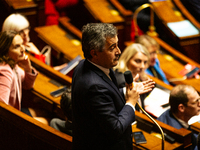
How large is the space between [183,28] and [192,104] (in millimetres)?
1883

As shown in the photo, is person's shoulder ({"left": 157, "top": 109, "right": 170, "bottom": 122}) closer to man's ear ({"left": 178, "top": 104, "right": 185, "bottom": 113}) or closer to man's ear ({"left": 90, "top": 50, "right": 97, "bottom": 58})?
man's ear ({"left": 178, "top": 104, "right": 185, "bottom": 113})

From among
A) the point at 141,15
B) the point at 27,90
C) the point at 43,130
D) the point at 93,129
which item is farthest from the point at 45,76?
the point at 141,15

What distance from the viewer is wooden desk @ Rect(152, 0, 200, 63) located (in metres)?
3.50

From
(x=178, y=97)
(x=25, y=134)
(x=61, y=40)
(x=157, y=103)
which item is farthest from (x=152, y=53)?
(x=25, y=134)

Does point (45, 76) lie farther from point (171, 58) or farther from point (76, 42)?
point (171, 58)

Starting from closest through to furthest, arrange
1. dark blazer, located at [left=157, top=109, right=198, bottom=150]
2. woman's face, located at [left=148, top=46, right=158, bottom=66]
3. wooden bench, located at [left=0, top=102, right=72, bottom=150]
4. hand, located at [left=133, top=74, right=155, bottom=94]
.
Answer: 1. hand, located at [left=133, top=74, right=155, bottom=94]
2. wooden bench, located at [left=0, top=102, right=72, bottom=150]
3. dark blazer, located at [left=157, top=109, right=198, bottom=150]
4. woman's face, located at [left=148, top=46, right=158, bottom=66]

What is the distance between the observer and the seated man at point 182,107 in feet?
6.01

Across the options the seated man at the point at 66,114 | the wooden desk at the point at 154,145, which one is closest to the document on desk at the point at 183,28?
the wooden desk at the point at 154,145

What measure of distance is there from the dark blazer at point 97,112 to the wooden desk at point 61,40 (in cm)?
145

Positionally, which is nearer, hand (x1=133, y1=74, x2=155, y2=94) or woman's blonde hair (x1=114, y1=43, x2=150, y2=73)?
hand (x1=133, y1=74, x2=155, y2=94)

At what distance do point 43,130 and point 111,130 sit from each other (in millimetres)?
499

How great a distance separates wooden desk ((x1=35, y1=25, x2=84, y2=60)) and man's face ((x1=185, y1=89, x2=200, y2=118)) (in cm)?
109

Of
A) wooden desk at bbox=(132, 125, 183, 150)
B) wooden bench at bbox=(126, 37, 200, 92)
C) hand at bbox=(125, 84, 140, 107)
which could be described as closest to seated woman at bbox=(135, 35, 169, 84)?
wooden bench at bbox=(126, 37, 200, 92)

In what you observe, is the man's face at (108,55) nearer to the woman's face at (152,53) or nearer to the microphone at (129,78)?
the microphone at (129,78)
